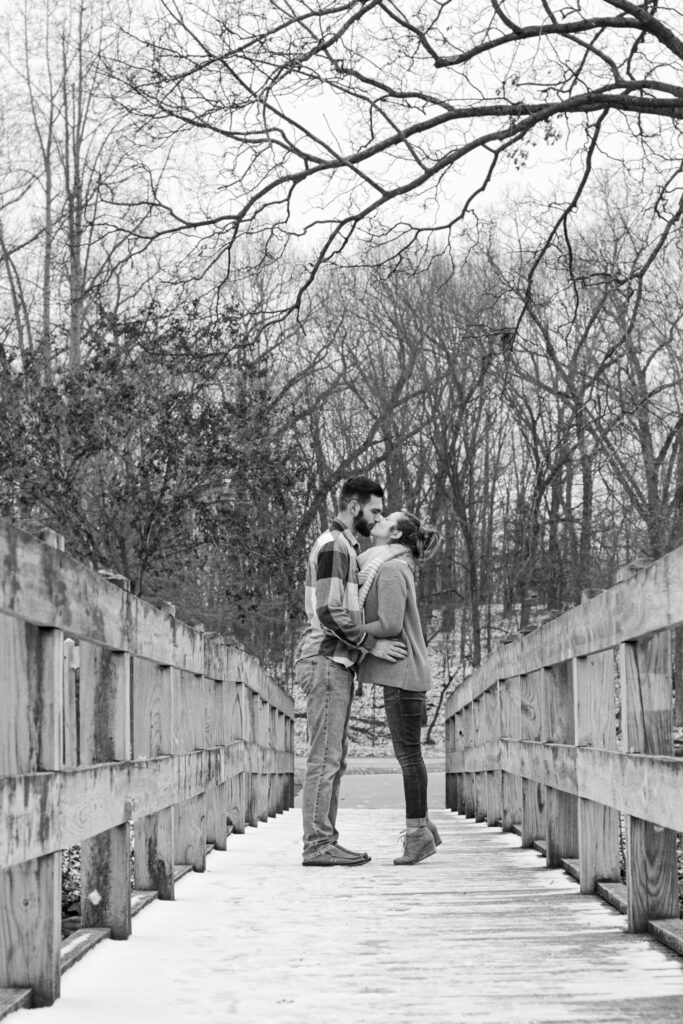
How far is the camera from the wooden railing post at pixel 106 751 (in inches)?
165

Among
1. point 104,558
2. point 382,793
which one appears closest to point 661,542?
point 382,793

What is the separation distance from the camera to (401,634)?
279 inches

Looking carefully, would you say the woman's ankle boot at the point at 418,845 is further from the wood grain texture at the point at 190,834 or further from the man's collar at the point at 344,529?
the man's collar at the point at 344,529

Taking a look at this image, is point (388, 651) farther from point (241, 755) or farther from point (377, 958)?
point (377, 958)

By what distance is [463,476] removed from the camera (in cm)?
3152

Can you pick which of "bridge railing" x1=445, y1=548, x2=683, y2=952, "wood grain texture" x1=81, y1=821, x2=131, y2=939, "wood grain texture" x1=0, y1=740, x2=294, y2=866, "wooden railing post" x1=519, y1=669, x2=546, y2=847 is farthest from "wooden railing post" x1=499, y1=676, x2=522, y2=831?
"wood grain texture" x1=81, y1=821, x2=131, y2=939

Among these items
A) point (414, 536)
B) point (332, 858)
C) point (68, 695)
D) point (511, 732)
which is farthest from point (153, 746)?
point (68, 695)

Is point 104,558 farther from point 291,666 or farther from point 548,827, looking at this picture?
point 291,666

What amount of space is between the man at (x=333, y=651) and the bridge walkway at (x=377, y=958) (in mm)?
630

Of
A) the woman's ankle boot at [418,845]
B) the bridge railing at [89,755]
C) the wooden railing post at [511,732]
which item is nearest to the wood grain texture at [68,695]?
the bridge railing at [89,755]

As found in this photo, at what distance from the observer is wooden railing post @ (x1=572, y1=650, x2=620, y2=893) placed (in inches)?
197

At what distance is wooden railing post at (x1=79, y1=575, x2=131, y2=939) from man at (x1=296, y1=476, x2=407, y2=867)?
8.22ft

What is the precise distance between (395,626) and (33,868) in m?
3.75

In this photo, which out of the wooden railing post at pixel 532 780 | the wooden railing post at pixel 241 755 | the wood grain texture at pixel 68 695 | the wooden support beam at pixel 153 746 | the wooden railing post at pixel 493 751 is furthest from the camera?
the wooden railing post at pixel 493 751
